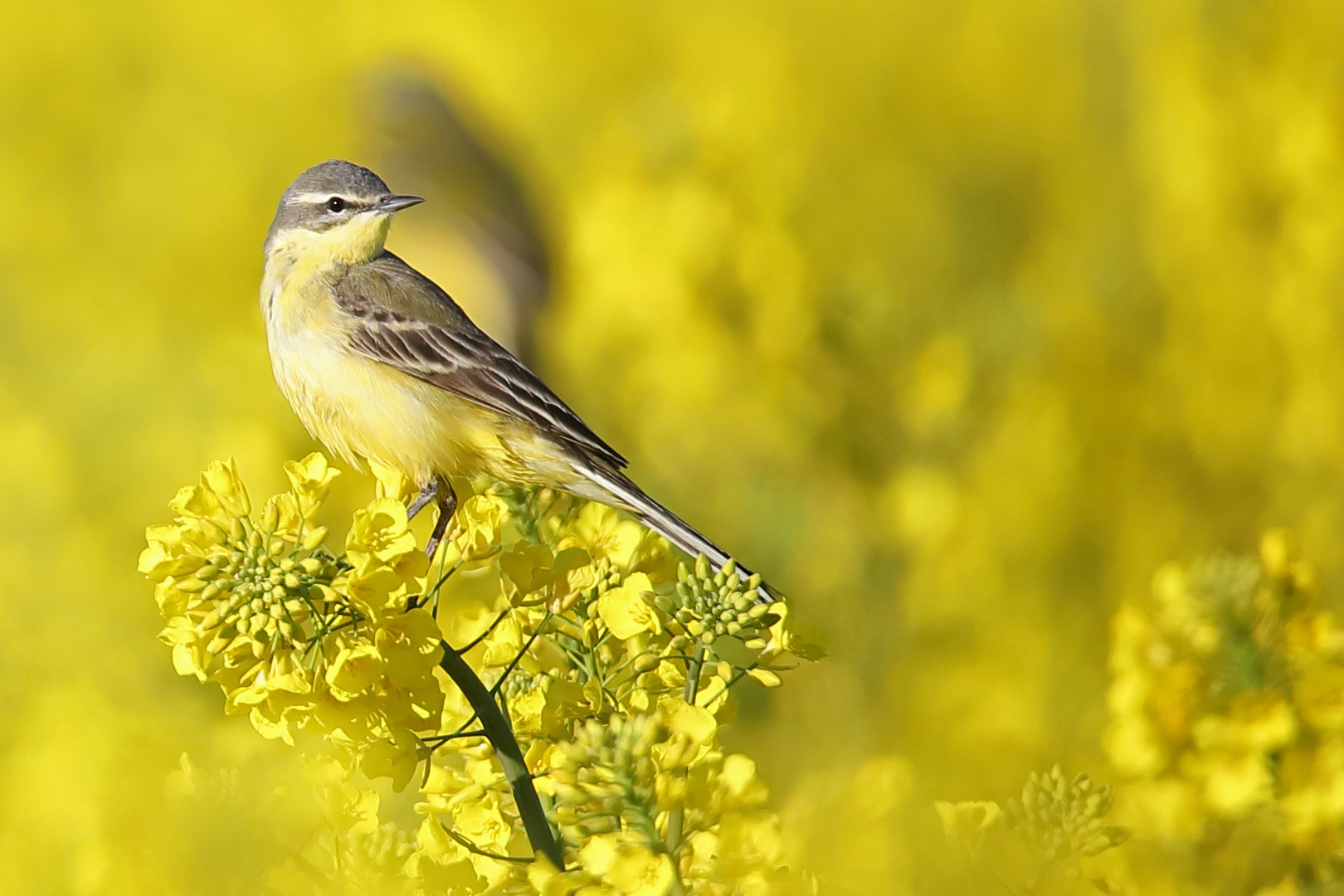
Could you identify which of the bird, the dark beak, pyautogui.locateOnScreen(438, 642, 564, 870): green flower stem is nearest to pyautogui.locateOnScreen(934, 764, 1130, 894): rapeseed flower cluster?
pyautogui.locateOnScreen(438, 642, 564, 870): green flower stem

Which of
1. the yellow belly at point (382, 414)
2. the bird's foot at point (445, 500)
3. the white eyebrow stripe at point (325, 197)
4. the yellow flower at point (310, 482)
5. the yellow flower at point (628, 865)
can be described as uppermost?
the white eyebrow stripe at point (325, 197)

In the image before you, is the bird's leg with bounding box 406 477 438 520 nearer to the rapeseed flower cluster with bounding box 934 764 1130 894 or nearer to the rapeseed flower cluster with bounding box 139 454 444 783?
the rapeseed flower cluster with bounding box 139 454 444 783

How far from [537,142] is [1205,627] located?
12421 mm

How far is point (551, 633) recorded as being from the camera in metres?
2.22

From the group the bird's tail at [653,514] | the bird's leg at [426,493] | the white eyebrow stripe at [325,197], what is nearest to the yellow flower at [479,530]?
the bird's tail at [653,514]

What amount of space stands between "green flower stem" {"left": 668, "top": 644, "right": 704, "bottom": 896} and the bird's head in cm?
227

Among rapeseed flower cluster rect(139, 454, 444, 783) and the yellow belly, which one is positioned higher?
the yellow belly

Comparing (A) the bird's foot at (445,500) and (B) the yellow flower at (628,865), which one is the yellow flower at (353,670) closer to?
(B) the yellow flower at (628,865)

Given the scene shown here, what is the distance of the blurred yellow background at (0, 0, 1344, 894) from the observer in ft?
11.4

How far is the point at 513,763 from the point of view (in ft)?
6.34

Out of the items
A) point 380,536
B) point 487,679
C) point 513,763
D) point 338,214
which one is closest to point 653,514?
point 487,679

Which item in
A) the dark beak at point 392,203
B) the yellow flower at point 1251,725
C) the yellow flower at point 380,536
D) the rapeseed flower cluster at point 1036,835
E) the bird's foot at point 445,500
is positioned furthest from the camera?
the dark beak at point 392,203

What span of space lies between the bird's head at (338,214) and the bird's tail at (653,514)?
1.17 meters

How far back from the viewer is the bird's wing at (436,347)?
3.62 m
